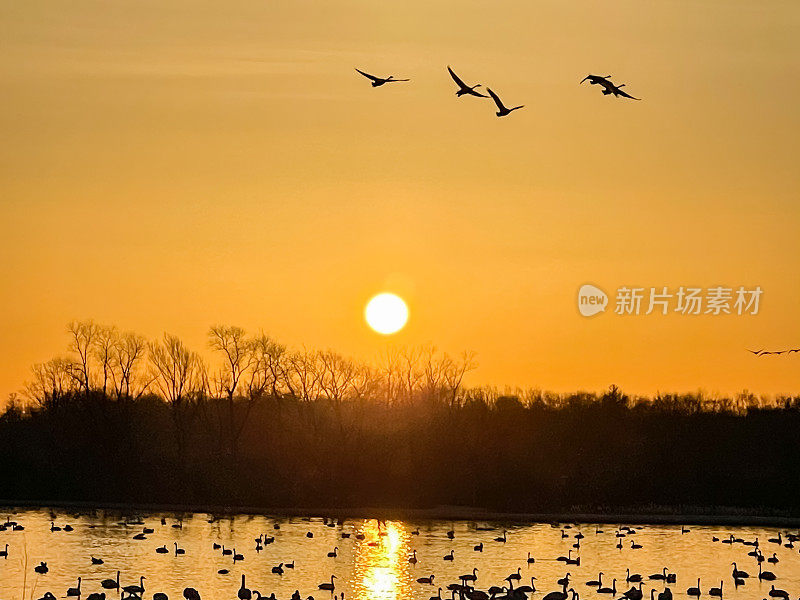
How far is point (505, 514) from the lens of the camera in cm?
7925

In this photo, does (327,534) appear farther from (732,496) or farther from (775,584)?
(732,496)

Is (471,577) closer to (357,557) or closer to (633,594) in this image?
(633,594)

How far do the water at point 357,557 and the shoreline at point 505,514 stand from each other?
279cm

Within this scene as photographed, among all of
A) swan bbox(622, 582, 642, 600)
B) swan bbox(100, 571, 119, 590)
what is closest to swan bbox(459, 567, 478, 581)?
swan bbox(622, 582, 642, 600)

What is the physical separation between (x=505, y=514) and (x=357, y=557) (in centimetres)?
2474

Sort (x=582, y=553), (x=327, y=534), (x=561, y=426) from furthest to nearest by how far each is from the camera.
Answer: (x=561, y=426), (x=327, y=534), (x=582, y=553)

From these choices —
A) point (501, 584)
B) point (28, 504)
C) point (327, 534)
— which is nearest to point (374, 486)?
point (327, 534)

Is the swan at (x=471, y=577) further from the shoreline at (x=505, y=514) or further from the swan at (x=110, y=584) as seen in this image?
the shoreline at (x=505, y=514)

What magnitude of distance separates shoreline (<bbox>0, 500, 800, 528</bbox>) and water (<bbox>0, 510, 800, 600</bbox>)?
110 inches

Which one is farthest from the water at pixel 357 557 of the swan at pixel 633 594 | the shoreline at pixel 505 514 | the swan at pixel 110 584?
the shoreline at pixel 505 514

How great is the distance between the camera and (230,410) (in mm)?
96438

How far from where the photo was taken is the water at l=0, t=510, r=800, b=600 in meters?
46.5

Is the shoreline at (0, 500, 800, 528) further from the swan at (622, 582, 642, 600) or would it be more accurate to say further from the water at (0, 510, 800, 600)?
the swan at (622, 582, 642, 600)

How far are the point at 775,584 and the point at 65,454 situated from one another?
172ft
